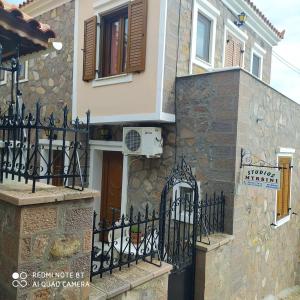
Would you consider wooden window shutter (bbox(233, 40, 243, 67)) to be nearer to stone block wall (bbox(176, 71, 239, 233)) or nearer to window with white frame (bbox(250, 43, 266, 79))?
window with white frame (bbox(250, 43, 266, 79))

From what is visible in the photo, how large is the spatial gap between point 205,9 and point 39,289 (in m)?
6.13

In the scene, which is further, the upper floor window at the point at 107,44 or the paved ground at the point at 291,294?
the paved ground at the point at 291,294

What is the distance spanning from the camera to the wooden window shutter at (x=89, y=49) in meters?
6.41

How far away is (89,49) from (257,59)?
229 inches

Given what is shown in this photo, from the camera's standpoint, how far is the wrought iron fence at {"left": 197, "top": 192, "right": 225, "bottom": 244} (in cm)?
467

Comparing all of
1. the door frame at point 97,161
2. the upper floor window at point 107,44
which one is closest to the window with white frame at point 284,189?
the door frame at point 97,161

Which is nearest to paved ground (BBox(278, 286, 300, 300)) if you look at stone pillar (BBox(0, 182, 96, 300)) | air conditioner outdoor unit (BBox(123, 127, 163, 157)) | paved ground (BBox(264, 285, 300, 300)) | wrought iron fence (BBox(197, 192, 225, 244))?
paved ground (BBox(264, 285, 300, 300))

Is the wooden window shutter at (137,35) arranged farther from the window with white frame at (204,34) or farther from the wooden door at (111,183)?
the wooden door at (111,183)

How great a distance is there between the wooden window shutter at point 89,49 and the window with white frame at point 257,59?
5.11 metres

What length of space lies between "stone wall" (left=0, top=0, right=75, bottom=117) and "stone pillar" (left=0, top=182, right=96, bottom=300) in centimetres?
531

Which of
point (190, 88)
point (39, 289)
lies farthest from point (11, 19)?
point (190, 88)

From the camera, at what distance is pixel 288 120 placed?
7.52m

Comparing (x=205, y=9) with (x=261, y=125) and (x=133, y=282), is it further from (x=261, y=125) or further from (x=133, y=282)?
(x=133, y=282)
